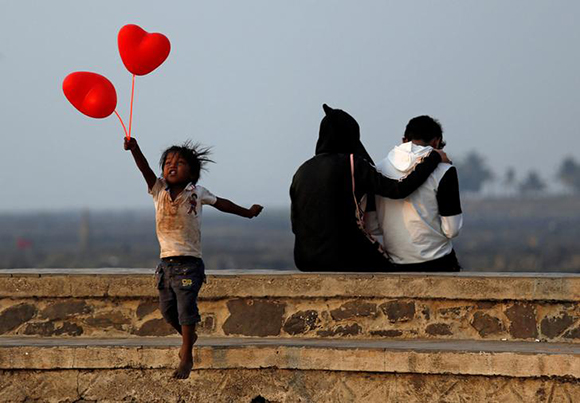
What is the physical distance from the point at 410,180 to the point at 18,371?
8.65 ft

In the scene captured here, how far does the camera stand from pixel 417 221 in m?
7.68

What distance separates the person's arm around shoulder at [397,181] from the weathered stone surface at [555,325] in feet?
3.93

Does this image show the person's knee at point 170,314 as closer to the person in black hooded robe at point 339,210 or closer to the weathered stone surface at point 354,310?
the weathered stone surface at point 354,310

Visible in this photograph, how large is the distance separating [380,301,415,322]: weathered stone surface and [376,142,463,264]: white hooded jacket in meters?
0.54

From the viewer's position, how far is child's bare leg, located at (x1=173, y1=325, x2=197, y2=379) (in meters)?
6.64

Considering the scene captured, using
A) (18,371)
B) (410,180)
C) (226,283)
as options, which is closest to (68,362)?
(18,371)

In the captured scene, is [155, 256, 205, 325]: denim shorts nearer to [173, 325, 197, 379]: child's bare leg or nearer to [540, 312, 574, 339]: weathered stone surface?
[173, 325, 197, 379]: child's bare leg

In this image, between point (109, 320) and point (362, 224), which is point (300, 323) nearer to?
point (362, 224)

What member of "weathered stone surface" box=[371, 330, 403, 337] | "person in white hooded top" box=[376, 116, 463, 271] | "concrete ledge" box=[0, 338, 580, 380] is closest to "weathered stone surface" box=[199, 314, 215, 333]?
"concrete ledge" box=[0, 338, 580, 380]

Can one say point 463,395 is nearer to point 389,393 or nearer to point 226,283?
point 389,393

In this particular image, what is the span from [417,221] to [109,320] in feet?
6.64

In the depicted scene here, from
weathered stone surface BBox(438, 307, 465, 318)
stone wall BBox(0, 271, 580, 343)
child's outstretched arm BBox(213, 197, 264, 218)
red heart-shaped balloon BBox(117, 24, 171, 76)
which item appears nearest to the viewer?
child's outstretched arm BBox(213, 197, 264, 218)

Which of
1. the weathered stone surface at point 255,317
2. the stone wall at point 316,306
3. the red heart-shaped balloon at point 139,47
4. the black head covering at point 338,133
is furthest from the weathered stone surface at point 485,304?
the red heart-shaped balloon at point 139,47

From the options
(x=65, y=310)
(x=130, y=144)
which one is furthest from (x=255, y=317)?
(x=130, y=144)
